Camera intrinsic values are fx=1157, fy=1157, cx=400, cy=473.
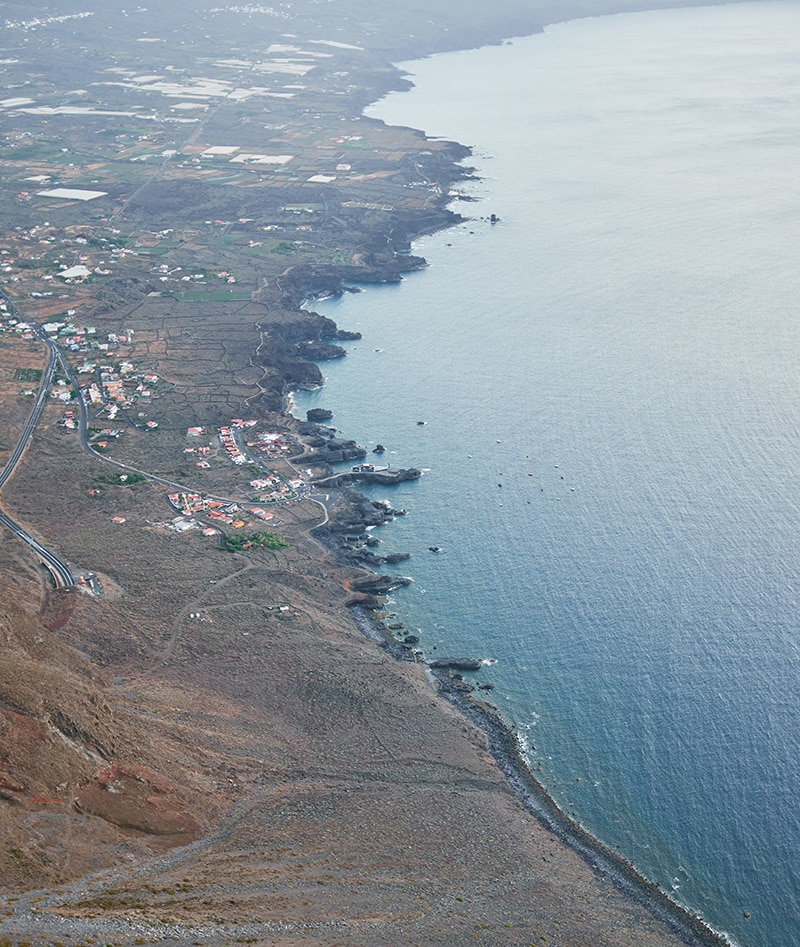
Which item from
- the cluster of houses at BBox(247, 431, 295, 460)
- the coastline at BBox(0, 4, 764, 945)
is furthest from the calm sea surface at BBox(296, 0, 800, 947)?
the cluster of houses at BBox(247, 431, 295, 460)

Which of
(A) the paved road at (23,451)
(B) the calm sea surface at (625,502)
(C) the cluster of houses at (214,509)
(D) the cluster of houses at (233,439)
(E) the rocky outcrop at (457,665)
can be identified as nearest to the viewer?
(B) the calm sea surface at (625,502)

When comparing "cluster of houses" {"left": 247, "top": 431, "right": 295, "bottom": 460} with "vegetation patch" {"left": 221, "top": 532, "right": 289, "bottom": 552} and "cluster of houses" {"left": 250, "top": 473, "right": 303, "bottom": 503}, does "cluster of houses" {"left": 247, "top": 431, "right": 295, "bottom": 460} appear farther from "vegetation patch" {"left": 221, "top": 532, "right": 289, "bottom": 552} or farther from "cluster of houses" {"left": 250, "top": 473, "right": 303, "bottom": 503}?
"vegetation patch" {"left": 221, "top": 532, "right": 289, "bottom": 552}

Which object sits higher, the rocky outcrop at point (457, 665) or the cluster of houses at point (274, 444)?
the cluster of houses at point (274, 444)

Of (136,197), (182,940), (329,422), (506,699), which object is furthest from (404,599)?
(136,197)

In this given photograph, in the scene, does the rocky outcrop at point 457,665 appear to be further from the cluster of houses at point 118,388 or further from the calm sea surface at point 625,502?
the cluster of houses at point 118,388

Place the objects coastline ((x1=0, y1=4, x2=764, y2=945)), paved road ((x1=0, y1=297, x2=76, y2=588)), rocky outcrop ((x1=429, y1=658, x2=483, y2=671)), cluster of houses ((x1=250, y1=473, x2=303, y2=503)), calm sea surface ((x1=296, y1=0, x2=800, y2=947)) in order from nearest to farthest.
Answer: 1. coastline ((x1=0, y1=4, x2=764, y2=945))
2. calm sea surface ((x1=296, y1=0, x2=800, y2=947))
3. rocky outcrop ((x1=429, y1=658, x2=483, y2=671))
4. paved road ((x1=0, y1=297, x2=76, y2=588))
5. cluster of houses ((x1=250, y1=473, x2=303, y2=503))

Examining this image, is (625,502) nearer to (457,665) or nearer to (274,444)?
(457,665)

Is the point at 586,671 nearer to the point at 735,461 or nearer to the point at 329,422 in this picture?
the point at 735,461

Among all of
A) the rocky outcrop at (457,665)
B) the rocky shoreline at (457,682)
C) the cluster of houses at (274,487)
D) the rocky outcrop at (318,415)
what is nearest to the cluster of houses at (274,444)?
the rocky shoreline at (457,682)

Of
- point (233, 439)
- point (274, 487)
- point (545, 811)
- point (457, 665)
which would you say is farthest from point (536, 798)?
point (233, 439)
